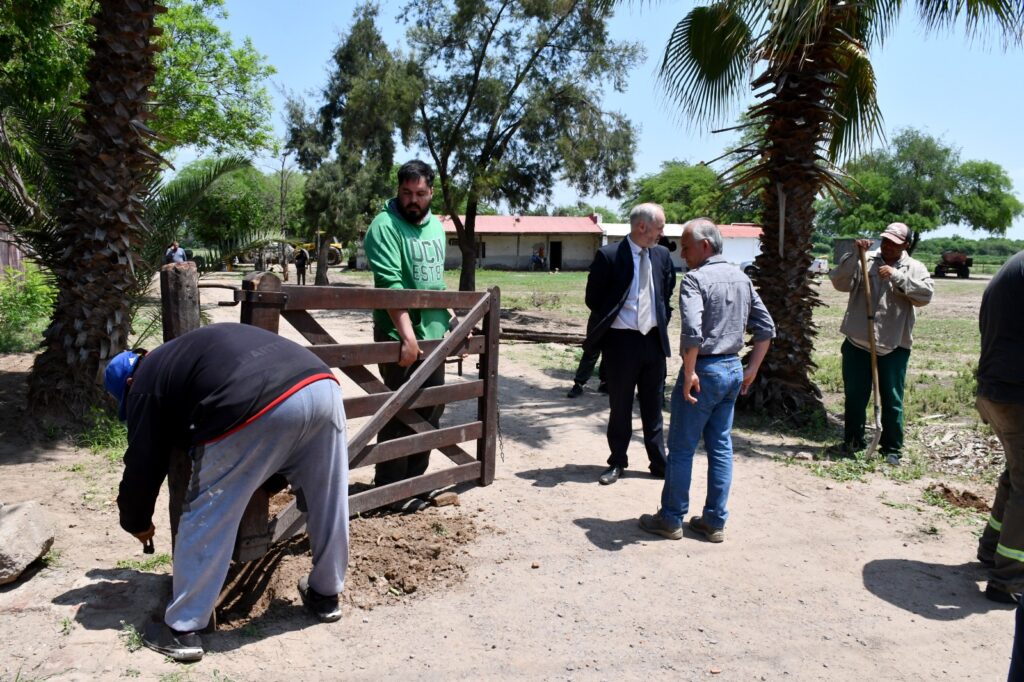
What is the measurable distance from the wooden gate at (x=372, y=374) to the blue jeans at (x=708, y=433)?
1.41 meters

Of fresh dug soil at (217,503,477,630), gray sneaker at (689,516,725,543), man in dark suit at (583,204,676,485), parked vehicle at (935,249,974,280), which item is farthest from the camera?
parked vehicle at (935,249,974,280)

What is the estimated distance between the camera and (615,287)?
5.49m

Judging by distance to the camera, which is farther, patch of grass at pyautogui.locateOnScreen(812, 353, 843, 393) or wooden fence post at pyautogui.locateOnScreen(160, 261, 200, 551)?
patch of grass at pyautogui.locateOnScreen(812, 353, 843, 393)

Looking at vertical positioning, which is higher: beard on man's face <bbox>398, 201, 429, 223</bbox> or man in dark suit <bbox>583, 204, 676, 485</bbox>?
beard on man's face <bbox>398, 201, 429, 223</bbox>

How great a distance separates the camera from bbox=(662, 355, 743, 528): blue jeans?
448 centimetres

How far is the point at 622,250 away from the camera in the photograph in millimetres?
5559

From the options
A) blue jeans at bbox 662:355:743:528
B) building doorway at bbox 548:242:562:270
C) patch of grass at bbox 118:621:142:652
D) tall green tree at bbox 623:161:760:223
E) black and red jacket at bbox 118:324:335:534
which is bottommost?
patch of grass at bbox 118:621:142:652

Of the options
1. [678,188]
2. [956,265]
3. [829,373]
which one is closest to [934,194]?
[956,265]

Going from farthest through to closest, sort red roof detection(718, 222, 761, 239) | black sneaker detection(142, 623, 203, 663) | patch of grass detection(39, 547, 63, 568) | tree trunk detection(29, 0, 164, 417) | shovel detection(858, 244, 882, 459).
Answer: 1. red roof detection(718, 222, 761, 239)
2. tree trunk detection(29, 0, 164, 417)
3. shovel detection(858, 244, 882, 459)
4. patch of grass detection(39, 547, 63, 568)
5. black sneaker detection(142, 623, 203, 663)

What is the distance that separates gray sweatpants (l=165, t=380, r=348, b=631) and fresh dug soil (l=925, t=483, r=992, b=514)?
14.9ft

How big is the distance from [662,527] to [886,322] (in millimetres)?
3052

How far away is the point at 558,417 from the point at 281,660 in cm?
487

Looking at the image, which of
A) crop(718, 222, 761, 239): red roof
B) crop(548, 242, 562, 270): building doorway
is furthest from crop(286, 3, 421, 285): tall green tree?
crop(718, 222, 761, 239): red roof

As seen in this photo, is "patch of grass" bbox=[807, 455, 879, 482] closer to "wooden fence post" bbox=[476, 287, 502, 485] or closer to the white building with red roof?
"wooden fence post" bbox=[476, 287, 502, 485]
